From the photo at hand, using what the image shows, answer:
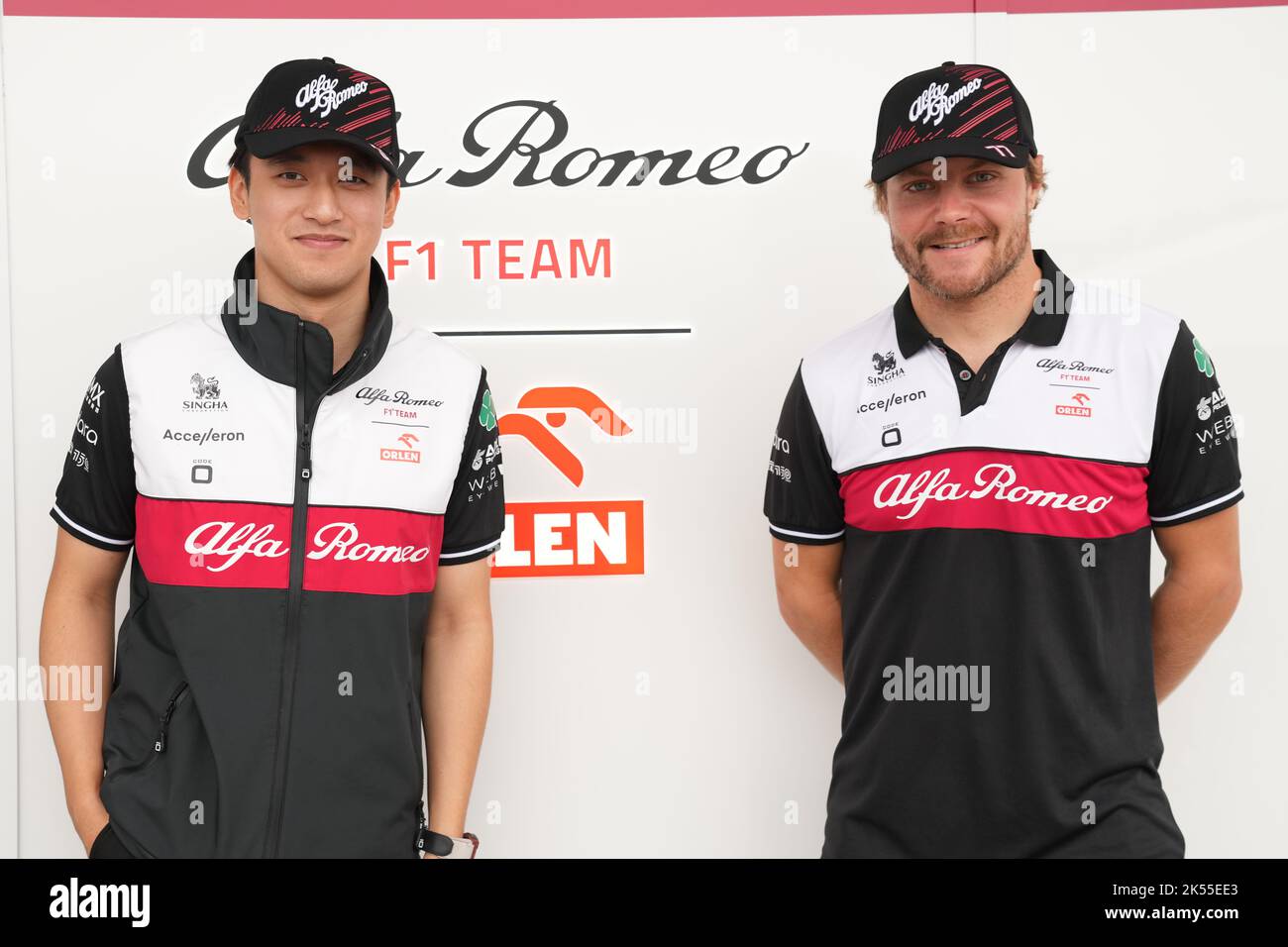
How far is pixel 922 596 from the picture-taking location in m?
1.73

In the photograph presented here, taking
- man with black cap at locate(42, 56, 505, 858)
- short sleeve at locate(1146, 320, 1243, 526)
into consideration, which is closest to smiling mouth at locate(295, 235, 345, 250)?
man with black cap at locate(42, 56, 505, 858)

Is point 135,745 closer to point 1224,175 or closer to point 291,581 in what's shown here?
point 291,581

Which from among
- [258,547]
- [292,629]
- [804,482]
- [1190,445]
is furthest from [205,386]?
[1190,445]

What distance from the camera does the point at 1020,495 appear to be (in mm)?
1712

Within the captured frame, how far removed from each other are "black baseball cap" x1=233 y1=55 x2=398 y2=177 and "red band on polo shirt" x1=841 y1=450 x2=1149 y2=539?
0.91 meters

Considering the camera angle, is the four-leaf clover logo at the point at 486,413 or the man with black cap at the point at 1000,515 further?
the four-leaf clover logo at the point at 486,413

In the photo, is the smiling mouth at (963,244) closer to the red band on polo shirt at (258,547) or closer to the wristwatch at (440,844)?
the red band on polo shirt at (258,547)

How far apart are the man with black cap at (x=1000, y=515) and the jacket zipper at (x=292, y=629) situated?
0.77 m

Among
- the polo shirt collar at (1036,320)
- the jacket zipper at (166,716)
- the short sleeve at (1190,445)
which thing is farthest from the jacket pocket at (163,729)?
the short sleeve at (1190,445)

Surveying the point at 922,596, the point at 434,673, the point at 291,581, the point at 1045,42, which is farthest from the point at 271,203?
the point at 1045,42

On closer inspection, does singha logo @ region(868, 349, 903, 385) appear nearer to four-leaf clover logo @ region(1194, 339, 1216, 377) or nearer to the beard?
the beard

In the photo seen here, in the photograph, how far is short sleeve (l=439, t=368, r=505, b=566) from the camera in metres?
1.80

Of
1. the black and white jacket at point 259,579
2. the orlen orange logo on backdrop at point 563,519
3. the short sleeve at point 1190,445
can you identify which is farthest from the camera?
the orlen orange logo on backdrop at point 563,519

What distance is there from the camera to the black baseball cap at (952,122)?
1.75m
